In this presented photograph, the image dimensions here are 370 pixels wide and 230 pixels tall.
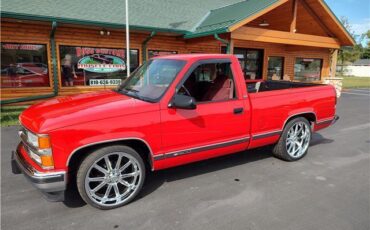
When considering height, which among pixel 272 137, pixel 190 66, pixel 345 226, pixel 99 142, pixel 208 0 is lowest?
pixel 345 226

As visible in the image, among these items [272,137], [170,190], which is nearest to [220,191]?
[170,190]

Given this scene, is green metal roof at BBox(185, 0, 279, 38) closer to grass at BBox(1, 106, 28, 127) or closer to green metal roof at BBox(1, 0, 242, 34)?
green metal roof at BBox(1, 0, 242, 34)

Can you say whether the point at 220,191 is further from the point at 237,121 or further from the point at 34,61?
the point at 34,61

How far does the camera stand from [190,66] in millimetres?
3689

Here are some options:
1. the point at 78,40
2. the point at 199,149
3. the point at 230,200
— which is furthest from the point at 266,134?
the point at 78,40

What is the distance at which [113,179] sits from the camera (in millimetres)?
3316

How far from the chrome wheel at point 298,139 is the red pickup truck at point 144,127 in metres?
0.16

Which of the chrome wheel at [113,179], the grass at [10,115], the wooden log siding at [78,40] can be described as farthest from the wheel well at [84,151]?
the wooden log siding at [78,40]

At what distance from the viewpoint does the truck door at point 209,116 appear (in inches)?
138

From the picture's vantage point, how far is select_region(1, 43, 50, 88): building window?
9414 mm

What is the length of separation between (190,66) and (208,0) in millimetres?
13840

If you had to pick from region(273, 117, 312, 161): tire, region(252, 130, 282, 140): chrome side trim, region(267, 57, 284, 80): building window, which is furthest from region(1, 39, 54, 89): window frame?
region(267, 57, 284, 80): building window

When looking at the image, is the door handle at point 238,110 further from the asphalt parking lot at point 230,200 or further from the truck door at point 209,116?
the asphalt parking lot at point 230,200

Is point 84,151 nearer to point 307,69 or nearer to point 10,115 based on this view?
point 10,115
